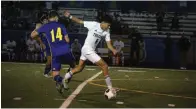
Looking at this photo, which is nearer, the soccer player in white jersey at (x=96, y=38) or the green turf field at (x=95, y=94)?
the green turf field at (x=95, y=94)

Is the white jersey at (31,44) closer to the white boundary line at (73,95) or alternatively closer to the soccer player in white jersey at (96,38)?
the white boundary line at (73,95)

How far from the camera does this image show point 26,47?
1812 centimetres

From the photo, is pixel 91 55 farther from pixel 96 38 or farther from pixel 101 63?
pixel 96 38

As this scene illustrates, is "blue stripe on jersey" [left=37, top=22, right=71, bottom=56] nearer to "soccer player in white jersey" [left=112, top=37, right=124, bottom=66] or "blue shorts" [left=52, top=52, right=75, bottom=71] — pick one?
"blue shorts" [left=52, top=52, right=75, bottom=71]

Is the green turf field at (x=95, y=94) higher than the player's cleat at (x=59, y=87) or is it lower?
lower

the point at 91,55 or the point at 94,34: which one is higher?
the point at 94,34

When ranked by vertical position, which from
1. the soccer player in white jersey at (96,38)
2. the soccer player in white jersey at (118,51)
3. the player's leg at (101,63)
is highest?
the soccer player in white jersey at (96,38)

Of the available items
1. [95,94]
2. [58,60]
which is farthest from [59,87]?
[95,94]

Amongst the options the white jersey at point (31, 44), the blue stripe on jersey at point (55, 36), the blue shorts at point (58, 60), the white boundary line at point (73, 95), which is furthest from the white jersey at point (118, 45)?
the blue stripe on jersey at point (55, 36)

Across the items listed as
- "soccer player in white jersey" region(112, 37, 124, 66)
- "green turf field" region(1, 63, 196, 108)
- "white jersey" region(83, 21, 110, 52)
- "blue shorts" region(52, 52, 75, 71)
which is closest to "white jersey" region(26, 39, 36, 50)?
"soccer player in white jersey" region(112, 37, 124, 66)

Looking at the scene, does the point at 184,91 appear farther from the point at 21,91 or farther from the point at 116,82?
the point at 21,91

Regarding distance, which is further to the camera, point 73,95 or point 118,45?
point 118,45

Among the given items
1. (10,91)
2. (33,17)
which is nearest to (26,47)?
(33,17)

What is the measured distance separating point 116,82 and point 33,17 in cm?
1130
